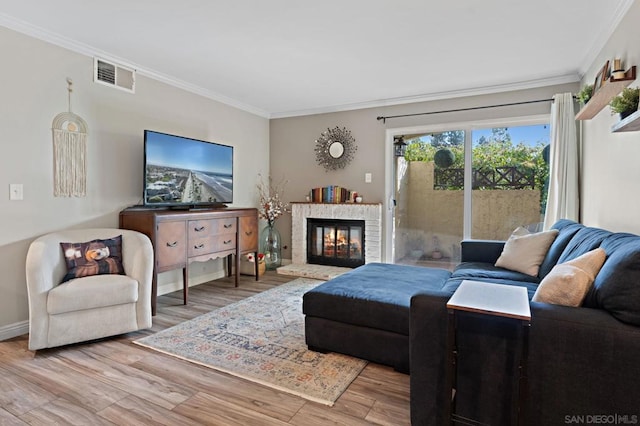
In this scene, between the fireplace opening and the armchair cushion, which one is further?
the fireplace opening

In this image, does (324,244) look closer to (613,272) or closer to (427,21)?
(427,21)

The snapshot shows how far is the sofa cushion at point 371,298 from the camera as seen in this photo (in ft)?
7.30

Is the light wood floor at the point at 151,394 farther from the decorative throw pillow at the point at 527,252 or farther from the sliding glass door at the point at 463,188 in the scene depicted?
the sliding glass door at the point at 463,188

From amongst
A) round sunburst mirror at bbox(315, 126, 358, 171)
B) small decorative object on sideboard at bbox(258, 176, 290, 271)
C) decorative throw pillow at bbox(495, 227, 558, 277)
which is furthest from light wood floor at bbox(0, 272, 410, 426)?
round sunburst mirror at bbox(315, 126, 358, 171)

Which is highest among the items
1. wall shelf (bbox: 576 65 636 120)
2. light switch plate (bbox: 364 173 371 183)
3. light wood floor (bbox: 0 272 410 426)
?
wall shelf (bbox: 576 65 636 120)

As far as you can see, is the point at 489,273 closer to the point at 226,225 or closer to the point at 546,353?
the point at 546,353

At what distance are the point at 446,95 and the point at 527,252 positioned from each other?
2446mm

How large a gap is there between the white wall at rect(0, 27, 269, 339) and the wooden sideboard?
1.31 ft

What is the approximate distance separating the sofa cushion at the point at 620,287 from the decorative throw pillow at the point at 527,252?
1.36m

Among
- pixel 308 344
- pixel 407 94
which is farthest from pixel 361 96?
pixel 308 344

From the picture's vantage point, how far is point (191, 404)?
6.22 ft

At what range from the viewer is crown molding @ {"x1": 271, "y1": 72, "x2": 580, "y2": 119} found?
12.9ft

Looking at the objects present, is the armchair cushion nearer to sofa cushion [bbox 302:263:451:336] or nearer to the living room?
the living room

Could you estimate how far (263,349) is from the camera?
2.57m
